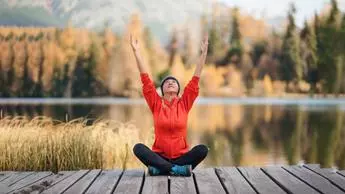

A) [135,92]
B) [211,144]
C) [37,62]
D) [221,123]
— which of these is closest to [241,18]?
[135,92]

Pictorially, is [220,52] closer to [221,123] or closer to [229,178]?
[221,123]

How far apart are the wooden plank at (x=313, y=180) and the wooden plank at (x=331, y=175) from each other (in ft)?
0.13

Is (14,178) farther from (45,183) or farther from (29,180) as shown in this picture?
(45,183)

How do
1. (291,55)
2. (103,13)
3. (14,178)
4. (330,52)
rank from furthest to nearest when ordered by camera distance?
(103,13) < (291,55) < (330,52) < (14,178)

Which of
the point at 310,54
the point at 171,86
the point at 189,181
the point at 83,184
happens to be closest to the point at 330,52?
the point at 310,54

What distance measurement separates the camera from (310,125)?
18.8 meters

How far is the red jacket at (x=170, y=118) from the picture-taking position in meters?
4.28

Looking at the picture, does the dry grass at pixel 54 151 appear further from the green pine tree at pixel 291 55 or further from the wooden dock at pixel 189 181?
the green pine tree at pixel 291 55

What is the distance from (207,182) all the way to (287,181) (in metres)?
0.49

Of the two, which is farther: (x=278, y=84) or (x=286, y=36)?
(x=286, y=36)

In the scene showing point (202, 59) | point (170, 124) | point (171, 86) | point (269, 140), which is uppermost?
point (202, 59)

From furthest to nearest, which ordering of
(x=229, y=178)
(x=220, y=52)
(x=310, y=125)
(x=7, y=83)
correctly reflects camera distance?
(x=220, y=52), (x=7, y=83), (x=310, y=125), (x=229, y=178)

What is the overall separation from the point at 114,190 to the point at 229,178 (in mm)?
785

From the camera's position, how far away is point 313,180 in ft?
13.0
